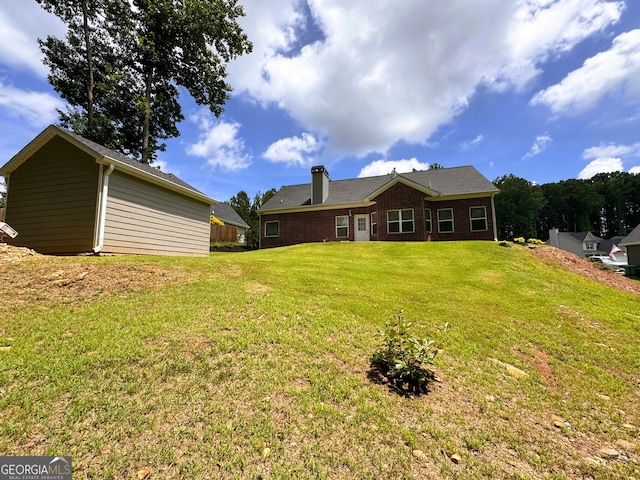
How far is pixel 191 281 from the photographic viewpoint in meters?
6.73

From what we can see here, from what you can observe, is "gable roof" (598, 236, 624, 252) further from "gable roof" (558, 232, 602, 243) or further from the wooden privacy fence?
the wooden privacy fence

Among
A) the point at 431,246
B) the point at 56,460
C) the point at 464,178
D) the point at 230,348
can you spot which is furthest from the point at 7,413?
the point at 464,178

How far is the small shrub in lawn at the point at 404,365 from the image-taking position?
3.59m

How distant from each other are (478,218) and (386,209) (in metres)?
5.86

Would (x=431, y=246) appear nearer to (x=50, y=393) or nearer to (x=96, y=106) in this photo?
(x=50, y=393)

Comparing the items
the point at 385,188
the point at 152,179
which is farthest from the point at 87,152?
the point at 385,188

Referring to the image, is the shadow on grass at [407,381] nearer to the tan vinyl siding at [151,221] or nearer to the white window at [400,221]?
the tan vinyl siding at [151,221]

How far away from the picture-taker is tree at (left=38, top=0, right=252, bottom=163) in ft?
59.4

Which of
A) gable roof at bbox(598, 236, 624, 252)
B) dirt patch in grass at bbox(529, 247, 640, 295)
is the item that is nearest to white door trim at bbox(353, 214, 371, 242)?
dirt patch in grass at bbox(529, 247, 640, 295)

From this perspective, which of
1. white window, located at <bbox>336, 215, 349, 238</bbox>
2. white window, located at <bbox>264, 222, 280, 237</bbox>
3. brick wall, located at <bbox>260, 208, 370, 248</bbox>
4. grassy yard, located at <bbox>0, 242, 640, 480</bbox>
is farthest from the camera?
white window, located at <bbox>264, 222, 280, 237</bbox>

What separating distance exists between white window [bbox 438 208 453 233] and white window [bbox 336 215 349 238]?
21.2 ft

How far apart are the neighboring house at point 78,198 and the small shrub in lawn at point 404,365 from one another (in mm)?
9228

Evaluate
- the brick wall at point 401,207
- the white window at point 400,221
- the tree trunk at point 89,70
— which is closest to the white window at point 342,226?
the brick wall at point 401,207

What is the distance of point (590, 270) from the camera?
13.3 meters
